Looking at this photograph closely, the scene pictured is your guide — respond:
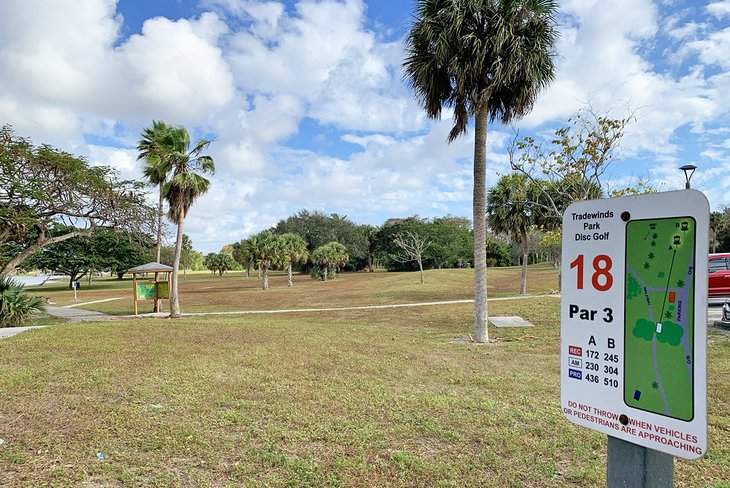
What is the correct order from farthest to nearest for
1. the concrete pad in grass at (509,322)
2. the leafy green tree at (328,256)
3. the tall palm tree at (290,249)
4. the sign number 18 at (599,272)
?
1. the leafy green tree at (328,256)
2. the tall palm tree at (290,249)
3. the concrete pad in grass at (509,322)
4. the sign number 18 at (599,272)

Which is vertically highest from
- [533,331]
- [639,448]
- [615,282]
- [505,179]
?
[505,179]

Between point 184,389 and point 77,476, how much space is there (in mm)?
2302

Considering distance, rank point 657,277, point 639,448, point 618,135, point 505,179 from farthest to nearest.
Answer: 1. point 505,179
2. point 618,135
3. point 639,448
4. point 657,277

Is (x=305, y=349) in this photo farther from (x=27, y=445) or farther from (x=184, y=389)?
(x=27, y=445)

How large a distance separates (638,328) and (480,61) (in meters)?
9.94

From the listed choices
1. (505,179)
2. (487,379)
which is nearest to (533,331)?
(505,179)

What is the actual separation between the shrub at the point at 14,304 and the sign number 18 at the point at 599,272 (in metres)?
16.6

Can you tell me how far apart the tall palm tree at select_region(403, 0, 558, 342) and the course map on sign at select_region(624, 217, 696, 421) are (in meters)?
9.50

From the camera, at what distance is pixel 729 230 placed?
43844mm

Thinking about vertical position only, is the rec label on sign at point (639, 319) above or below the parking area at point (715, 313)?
above

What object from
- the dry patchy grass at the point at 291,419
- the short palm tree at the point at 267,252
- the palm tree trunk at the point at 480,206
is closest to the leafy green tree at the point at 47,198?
the dry patchy grass at the point at 291,419

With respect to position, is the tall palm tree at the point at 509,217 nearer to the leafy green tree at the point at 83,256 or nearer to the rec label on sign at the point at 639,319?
the rec label on sign at the point at 639,319

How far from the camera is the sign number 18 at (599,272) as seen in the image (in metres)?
1.74

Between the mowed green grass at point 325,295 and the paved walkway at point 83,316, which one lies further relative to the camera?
the mowed green grass at point 325,295
